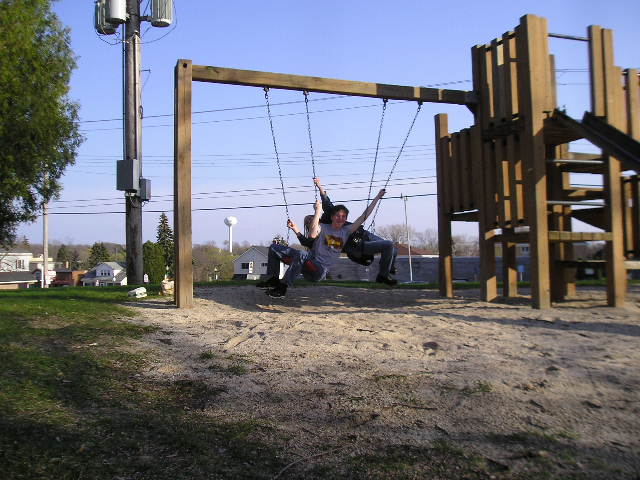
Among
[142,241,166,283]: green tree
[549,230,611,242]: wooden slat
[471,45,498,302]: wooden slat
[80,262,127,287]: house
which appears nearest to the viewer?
[549,230,611,242]: wooden slat

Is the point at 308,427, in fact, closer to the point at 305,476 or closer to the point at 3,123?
the point at 305,476

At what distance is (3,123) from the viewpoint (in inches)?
547

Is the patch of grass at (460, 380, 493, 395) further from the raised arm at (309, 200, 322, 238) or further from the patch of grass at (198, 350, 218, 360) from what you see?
the raised arm at (309, 200, 322, 238)

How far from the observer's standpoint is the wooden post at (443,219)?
27.6 ft

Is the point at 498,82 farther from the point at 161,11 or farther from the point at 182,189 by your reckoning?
the point at 161,11

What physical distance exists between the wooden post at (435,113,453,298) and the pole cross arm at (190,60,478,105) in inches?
34.9

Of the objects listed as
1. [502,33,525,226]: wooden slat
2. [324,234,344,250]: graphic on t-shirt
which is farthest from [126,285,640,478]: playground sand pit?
[502,33,525,226]: wooden slat

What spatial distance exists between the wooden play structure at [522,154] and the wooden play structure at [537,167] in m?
0.01

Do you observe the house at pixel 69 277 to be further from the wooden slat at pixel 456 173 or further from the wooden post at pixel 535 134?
the wooden post at pixel 535 134

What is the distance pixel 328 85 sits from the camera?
24.1 feet

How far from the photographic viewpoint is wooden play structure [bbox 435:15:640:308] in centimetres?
648

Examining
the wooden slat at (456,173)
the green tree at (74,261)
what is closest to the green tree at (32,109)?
the wooden slat at (456,173)

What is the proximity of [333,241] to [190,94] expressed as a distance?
273 centimetres

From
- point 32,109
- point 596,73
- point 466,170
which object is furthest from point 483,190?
point 32,109
